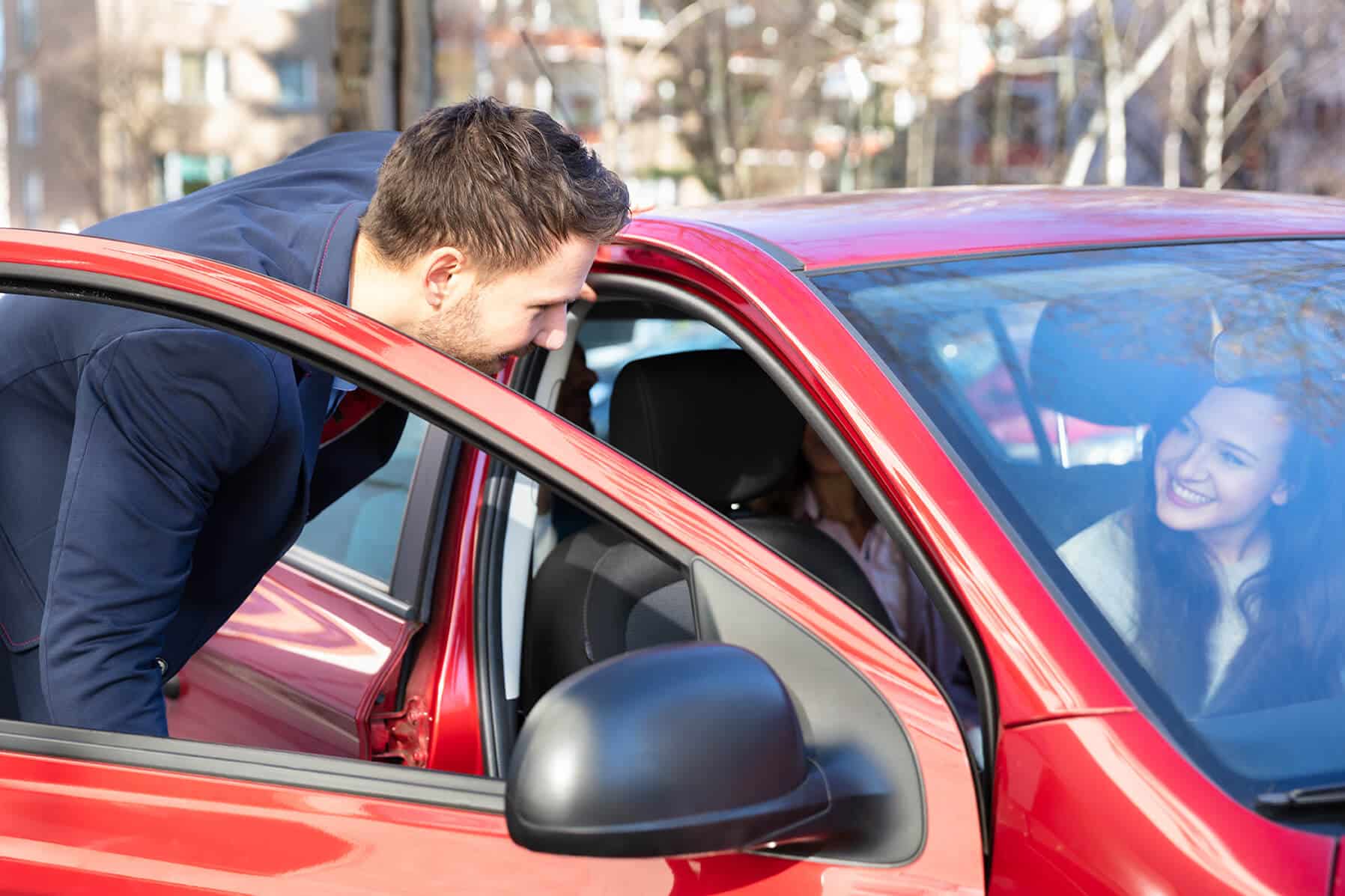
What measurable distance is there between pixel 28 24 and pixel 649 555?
162ft

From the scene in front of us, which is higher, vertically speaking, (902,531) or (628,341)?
(902,531)

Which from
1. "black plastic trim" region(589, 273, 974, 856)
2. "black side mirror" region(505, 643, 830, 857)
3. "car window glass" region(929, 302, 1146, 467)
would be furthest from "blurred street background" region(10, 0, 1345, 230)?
"black side mirror" region(505, 643, 830, 857)

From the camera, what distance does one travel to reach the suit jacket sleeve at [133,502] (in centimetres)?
146

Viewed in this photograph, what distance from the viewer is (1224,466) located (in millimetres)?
1510

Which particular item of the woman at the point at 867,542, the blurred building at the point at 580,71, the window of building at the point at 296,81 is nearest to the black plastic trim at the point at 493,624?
the woman at the point at 867,542

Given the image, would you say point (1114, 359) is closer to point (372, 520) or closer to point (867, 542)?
point (867, 542)

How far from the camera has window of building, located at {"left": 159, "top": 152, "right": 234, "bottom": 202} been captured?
42688 mm

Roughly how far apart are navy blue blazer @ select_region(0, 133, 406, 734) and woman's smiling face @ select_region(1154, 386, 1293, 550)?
97 cm

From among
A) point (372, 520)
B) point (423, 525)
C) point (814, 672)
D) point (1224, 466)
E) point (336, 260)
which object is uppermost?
point (336, 260)

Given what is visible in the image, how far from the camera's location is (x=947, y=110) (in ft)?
113

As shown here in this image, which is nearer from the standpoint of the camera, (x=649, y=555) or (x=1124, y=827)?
(x=1124, y=827)

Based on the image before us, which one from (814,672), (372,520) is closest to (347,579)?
(372,520)

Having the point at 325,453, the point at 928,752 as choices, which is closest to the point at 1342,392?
the point at 928,752

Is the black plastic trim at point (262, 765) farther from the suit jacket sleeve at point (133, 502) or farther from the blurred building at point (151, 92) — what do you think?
the blurred building at point (151, 92)
